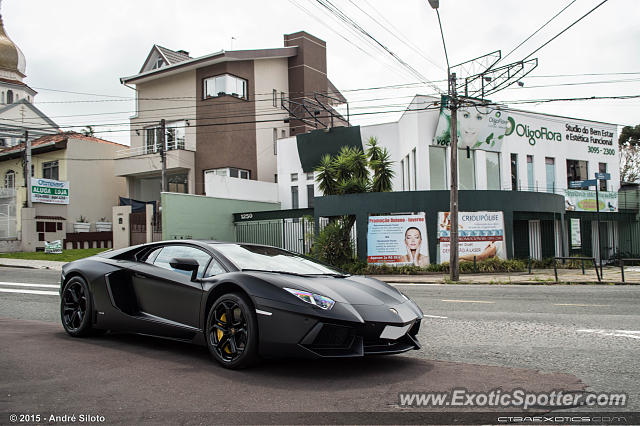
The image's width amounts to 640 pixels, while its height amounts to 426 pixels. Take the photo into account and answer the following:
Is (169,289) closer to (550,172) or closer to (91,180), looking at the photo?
(550,172)

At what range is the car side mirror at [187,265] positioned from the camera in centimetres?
560

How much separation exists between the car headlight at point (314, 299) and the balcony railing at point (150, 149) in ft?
104

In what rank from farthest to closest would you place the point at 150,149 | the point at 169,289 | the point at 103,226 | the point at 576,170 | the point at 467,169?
the point at 103,226
the point at 150,149
the point at 576,170
the point at 467,169
the point at 169,289

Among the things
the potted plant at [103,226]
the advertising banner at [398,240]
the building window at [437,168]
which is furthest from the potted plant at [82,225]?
the building window at [437,168]

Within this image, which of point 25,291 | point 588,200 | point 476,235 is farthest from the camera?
point 588,200

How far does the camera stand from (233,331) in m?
5.05

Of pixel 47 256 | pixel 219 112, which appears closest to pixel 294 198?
pixel 219 112

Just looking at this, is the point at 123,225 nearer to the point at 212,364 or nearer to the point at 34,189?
the point at 34,189

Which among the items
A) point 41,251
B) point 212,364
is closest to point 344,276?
point 212,364

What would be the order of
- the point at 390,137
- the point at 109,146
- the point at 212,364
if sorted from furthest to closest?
the point at 109,146, the point at 390,137, the point at 212,364

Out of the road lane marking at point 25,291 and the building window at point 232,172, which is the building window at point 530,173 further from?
the road lane marking at point 25,291

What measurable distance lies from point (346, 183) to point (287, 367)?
19.3m

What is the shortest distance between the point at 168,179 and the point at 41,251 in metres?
9.64

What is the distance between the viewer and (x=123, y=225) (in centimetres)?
3069
